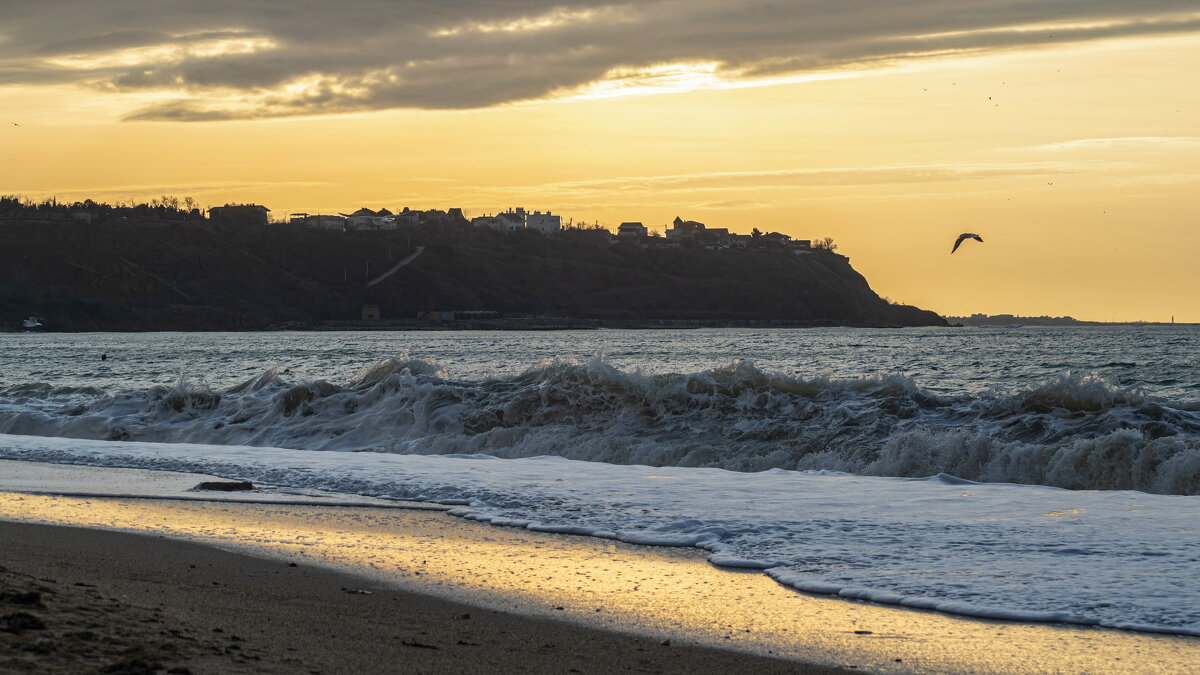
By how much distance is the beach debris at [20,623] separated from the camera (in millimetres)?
4493

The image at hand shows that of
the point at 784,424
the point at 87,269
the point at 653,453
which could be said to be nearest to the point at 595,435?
the point at 653,453

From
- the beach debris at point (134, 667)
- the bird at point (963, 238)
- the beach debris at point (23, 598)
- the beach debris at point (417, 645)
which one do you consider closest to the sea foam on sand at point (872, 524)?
the beach debris at point (417, 645)

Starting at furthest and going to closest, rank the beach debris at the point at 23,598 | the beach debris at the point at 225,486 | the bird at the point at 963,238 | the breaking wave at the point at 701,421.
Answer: the bird at the point at 963,238 → the breaking wave at the point at 701,421 → the beach debris at the point at 225,486 → the beach debris at the point at 23,598

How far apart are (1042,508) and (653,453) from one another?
661cm

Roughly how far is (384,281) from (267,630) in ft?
514

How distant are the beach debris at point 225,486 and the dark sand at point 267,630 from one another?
14.7 ft

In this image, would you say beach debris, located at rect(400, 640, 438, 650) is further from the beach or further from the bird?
the bird

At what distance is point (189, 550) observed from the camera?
7922 mm

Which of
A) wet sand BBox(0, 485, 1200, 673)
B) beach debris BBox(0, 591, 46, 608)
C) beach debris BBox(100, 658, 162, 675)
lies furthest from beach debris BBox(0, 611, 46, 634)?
wet sand BBox(0, 485, 1200, 673)

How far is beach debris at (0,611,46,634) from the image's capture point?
14.7 ft

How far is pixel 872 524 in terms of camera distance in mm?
9188

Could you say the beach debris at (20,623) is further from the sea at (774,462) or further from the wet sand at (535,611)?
the sea at (774,462)

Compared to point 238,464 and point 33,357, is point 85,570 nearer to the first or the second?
point 238,464

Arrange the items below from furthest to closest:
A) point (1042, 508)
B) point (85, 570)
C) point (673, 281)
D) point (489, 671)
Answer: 1. point (673, 281)
2. point (1042, 508)
3. point (85, 570)
4. point (489, 671)
